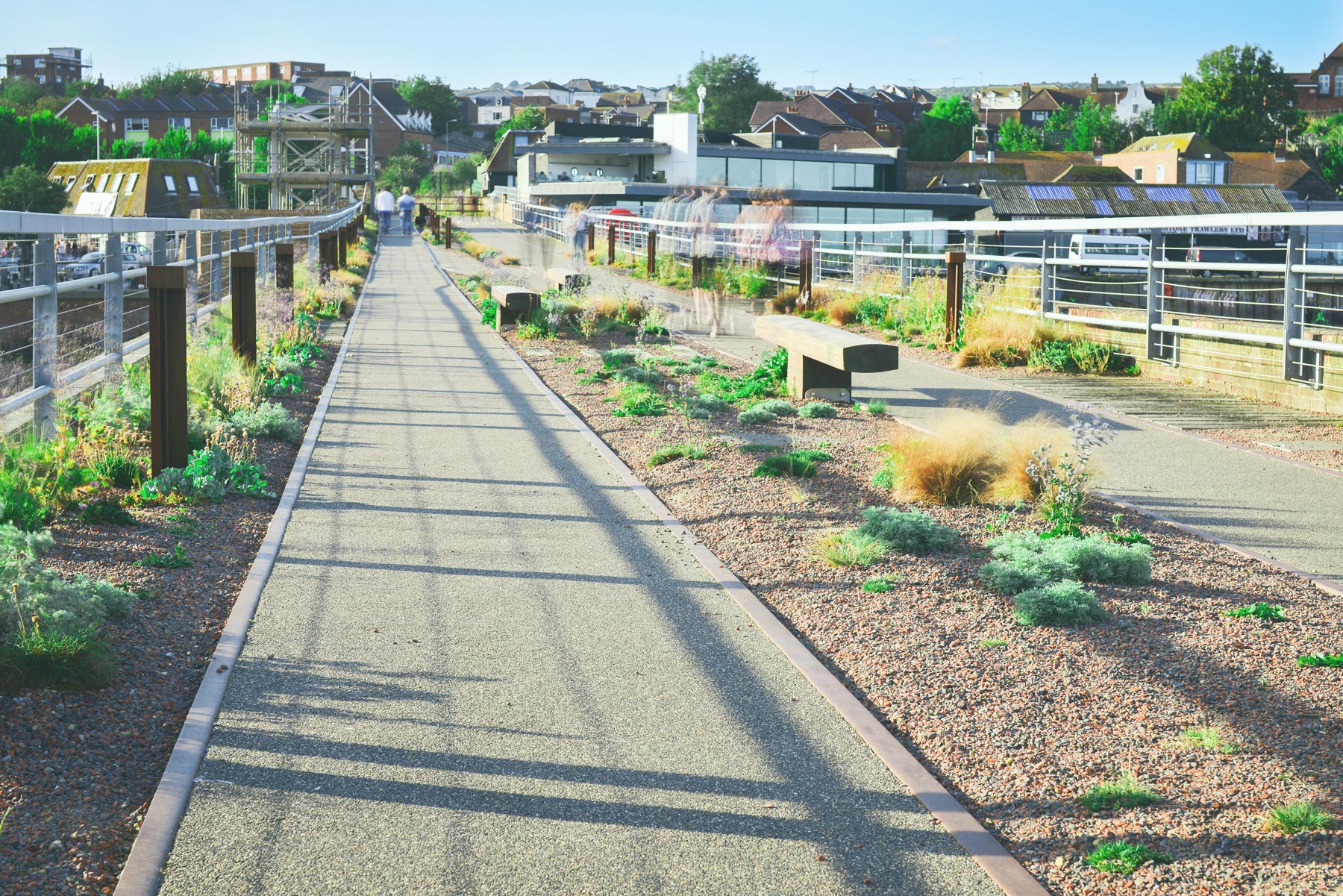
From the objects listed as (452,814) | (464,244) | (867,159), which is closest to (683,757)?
(452,814)

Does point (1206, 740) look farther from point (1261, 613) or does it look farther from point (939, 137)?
point (939, 137)

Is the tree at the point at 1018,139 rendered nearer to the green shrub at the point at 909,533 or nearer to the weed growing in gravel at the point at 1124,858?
the green shrub at the point at 909,533

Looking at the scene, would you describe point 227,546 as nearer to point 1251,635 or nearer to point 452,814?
point 452,814

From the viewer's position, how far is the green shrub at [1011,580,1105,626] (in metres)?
5.78

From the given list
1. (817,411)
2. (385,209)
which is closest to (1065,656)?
(817,411)

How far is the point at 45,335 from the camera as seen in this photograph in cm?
806

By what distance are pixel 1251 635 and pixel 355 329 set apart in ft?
52.1

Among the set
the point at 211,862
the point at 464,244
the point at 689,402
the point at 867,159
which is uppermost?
the point at 867,159

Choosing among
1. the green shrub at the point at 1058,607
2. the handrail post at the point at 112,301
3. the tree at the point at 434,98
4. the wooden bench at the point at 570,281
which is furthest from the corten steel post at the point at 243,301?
the tree at the point at 434,98

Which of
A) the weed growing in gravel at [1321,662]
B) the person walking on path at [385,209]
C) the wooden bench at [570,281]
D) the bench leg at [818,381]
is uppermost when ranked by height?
the person walking on path at [385,209]

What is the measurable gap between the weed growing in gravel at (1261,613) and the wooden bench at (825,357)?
5.20 meters

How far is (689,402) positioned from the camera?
37.9 feet

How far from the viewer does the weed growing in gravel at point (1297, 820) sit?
150 inches

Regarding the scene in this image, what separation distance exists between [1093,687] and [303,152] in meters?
72.1
